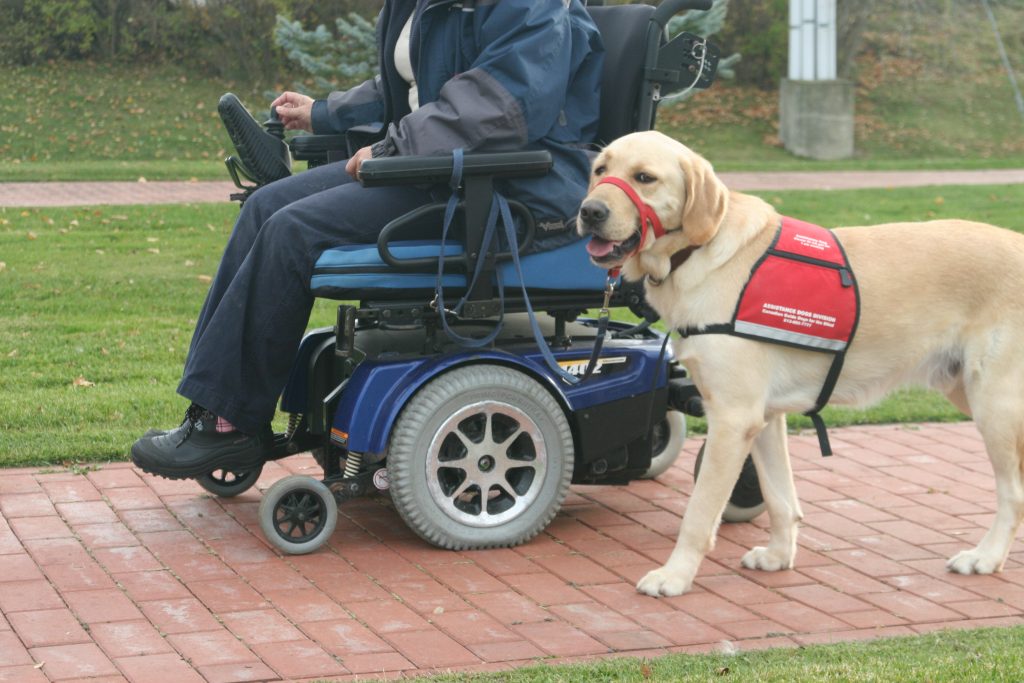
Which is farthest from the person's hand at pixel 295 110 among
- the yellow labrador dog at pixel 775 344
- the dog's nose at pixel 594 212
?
the dog's nose at pixel 594 212

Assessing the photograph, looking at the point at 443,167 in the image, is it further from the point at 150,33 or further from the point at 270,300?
the point at 150,33

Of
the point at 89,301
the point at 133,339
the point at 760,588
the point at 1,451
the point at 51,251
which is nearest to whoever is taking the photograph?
the point at 760,588

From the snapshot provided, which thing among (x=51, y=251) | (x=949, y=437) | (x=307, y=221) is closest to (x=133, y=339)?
(x=51, y=251)

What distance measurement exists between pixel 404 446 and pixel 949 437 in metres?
3.04

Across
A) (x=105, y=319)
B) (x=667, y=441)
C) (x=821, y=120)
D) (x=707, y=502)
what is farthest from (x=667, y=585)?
(x=821, y=120)

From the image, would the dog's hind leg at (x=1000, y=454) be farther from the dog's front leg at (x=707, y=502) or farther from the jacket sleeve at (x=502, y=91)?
the jacket sleeve at (x=502, y=91)

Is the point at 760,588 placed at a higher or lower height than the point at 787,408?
lower

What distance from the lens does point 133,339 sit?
294 inches

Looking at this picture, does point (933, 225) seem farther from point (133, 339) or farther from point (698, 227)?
point (133, 339)

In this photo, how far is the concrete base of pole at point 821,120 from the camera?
2155 centimetres

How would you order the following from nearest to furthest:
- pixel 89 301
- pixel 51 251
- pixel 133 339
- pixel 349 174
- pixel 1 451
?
1. pixel 349 174
2. pixel 1 451
3. pixel 133 339
4. pixel 89 301
5. pixel 51 251

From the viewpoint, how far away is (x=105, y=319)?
7.94m

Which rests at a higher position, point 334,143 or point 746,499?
point 334,143

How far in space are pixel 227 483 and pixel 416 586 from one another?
1.22 meters
